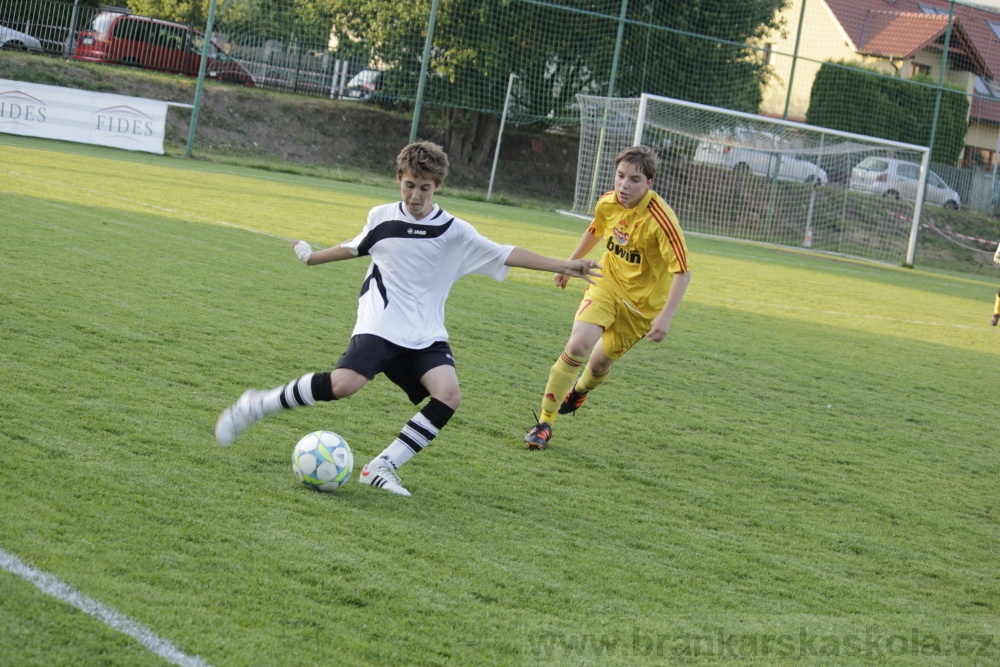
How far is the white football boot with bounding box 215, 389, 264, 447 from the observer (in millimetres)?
4309

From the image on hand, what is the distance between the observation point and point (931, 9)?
1154 inches

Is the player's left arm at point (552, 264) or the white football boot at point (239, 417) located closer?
the white football boot at point (239, 417)

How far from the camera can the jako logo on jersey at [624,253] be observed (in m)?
5.86

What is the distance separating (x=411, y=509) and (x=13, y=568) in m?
1.56

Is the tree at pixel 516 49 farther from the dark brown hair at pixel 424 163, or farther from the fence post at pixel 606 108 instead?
the dark brown hair at pixel 424 163

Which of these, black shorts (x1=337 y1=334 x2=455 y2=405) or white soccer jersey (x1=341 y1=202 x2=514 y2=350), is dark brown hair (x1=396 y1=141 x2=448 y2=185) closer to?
white soccer jersey (x1=341 y1=202 x2=514 y2=350)

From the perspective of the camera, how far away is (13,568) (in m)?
2.94

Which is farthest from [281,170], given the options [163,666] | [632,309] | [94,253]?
[163,666]

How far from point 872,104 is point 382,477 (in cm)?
2632

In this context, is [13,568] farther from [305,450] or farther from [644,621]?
[644,621]

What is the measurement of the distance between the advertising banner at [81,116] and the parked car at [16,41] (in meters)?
4.96

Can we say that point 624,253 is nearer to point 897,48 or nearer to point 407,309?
point 407,309

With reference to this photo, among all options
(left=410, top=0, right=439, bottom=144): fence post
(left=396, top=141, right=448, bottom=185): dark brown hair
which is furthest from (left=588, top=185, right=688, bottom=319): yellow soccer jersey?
(left=410, top=0, right=439, bottom=144): fence post

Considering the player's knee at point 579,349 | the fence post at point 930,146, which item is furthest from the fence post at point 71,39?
the player's knee at point 579,349
